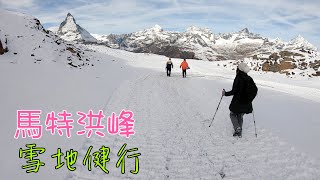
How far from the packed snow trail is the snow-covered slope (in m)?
11.3

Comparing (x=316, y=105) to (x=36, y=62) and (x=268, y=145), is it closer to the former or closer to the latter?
(x=268, y=145)

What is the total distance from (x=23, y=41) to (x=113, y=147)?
738 inches

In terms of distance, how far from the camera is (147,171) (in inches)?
265

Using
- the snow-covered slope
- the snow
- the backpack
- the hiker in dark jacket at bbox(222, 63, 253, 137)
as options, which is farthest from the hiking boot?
the snow-covered slope

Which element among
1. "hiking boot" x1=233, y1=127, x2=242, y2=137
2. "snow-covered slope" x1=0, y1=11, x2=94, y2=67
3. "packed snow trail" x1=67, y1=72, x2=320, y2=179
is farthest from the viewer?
"snow-covered slope" x1=0, y1=11, x2=94, y2=67

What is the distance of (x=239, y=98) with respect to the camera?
29.9 ft

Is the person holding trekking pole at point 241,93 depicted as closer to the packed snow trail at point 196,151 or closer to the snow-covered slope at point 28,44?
the packed snow trail at point 196,151

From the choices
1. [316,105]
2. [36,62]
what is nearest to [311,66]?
[316,105]

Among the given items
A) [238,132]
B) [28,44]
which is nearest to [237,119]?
[238,132]

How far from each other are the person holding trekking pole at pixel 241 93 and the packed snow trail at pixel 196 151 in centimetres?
61

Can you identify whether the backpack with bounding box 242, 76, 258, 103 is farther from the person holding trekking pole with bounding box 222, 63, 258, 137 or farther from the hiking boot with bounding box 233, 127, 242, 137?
the hiking boot with bounding box 233, 127, 242, 137

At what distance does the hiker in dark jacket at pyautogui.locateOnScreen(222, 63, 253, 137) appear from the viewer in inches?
350

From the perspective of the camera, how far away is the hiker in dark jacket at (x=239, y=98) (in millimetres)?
8883

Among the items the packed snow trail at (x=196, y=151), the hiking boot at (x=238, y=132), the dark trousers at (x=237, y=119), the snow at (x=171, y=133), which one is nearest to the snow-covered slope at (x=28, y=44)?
the snow at (x=171, y=133)
